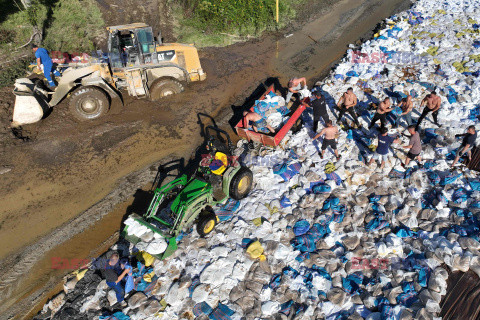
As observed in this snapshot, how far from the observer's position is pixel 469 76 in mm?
8219

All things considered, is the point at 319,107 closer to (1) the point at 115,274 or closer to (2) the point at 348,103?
(2) the point at 348,103

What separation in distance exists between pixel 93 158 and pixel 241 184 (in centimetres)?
392

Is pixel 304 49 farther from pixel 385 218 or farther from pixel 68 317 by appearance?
pixel 68 317

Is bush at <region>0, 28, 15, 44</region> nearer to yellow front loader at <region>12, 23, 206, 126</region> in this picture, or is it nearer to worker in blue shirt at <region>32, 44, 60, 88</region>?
worker in blue shirt at <region>32, 44, 60, 88</region>

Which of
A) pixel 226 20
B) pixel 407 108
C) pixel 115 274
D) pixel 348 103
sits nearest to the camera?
pixel 115 274

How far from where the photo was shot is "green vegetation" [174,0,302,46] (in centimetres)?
1142

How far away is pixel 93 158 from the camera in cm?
768

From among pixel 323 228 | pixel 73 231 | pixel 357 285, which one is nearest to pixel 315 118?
pixel 323 228

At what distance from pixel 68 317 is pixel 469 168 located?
8.00 m

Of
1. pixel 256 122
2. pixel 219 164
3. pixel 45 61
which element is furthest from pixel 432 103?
pixel 45 61

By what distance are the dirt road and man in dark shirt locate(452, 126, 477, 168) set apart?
181 inches

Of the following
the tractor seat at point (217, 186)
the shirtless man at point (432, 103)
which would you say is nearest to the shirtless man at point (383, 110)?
the shirtless man at point (432, 103)

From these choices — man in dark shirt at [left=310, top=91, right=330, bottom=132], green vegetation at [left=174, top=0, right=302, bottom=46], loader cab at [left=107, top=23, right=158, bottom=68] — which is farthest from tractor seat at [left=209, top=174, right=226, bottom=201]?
green vegetation at [left=174, top=0, right=302, bottom=46]

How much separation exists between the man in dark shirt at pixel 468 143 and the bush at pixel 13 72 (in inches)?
467
